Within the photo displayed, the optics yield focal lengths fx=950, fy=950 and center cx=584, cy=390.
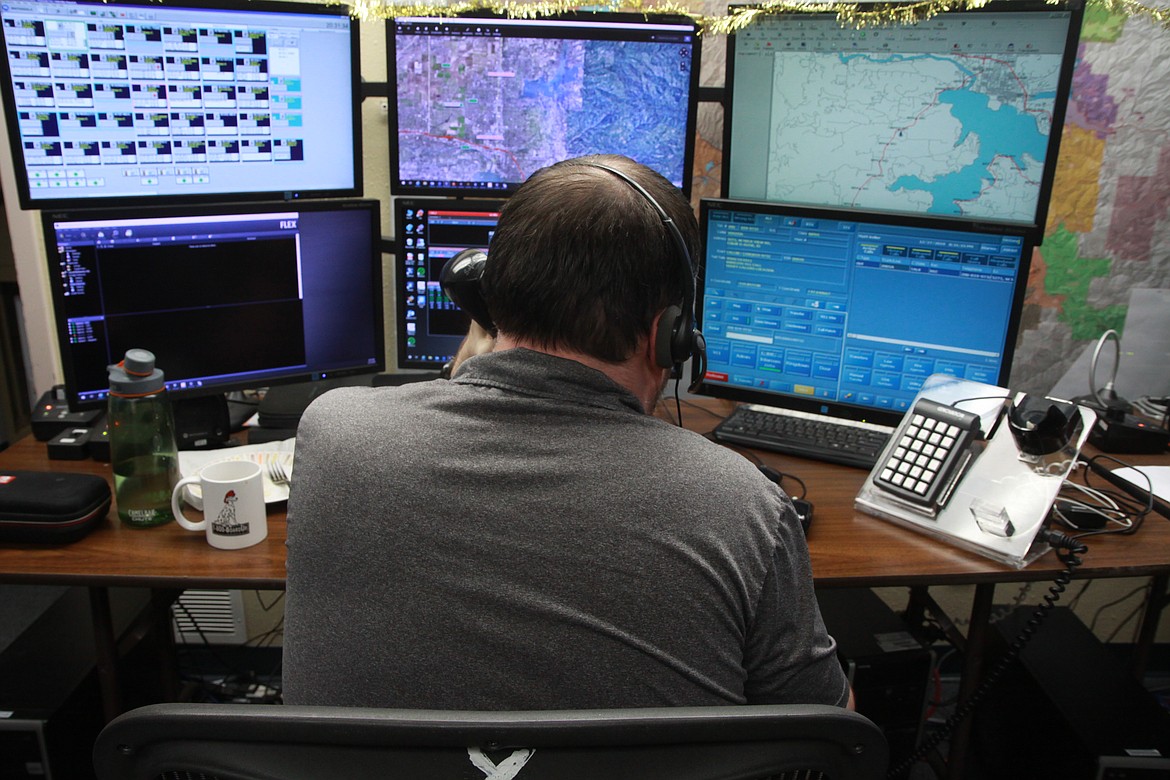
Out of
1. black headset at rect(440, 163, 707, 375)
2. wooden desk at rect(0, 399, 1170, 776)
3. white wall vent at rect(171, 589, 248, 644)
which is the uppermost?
black headset at rect(440, 163, 707, 375)

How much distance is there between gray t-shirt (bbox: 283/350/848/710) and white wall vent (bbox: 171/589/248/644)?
1.51m

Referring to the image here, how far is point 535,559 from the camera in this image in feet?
2.72

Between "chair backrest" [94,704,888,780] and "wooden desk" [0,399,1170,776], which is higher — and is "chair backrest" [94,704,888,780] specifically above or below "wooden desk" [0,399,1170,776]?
above

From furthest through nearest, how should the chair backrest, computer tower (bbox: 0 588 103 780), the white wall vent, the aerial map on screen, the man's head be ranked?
the white wall vent → the aerial map on screen → computer tower (bbox: 0 588 103 780) → the man's head → the chair backrest

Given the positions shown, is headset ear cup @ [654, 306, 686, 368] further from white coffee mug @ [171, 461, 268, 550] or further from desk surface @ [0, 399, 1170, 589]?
white coffee mug @ [171, 461, 268, 550]

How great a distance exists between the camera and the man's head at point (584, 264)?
0.95 metres

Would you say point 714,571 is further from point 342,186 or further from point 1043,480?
point 342,186

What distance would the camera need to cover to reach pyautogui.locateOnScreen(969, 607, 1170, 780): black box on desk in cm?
163

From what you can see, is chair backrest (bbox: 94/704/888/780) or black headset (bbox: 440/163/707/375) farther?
black headset (bbox: 440/163/707/375)

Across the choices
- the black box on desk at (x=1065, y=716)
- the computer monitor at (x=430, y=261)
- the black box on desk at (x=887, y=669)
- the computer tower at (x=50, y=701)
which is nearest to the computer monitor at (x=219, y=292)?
the computer monitor at (x=430, y=261)

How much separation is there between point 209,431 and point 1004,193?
152cm

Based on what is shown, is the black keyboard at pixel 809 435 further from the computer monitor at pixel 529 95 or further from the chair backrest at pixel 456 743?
the chair backrest at pixel 456 743

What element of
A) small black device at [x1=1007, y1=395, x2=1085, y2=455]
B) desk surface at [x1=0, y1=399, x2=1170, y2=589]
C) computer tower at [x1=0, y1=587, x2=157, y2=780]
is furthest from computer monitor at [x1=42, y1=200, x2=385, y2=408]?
small black device at [x1=1007, y1=395, x2=1085, y2=455]

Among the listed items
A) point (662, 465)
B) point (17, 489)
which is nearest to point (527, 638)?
point (662, 465)
